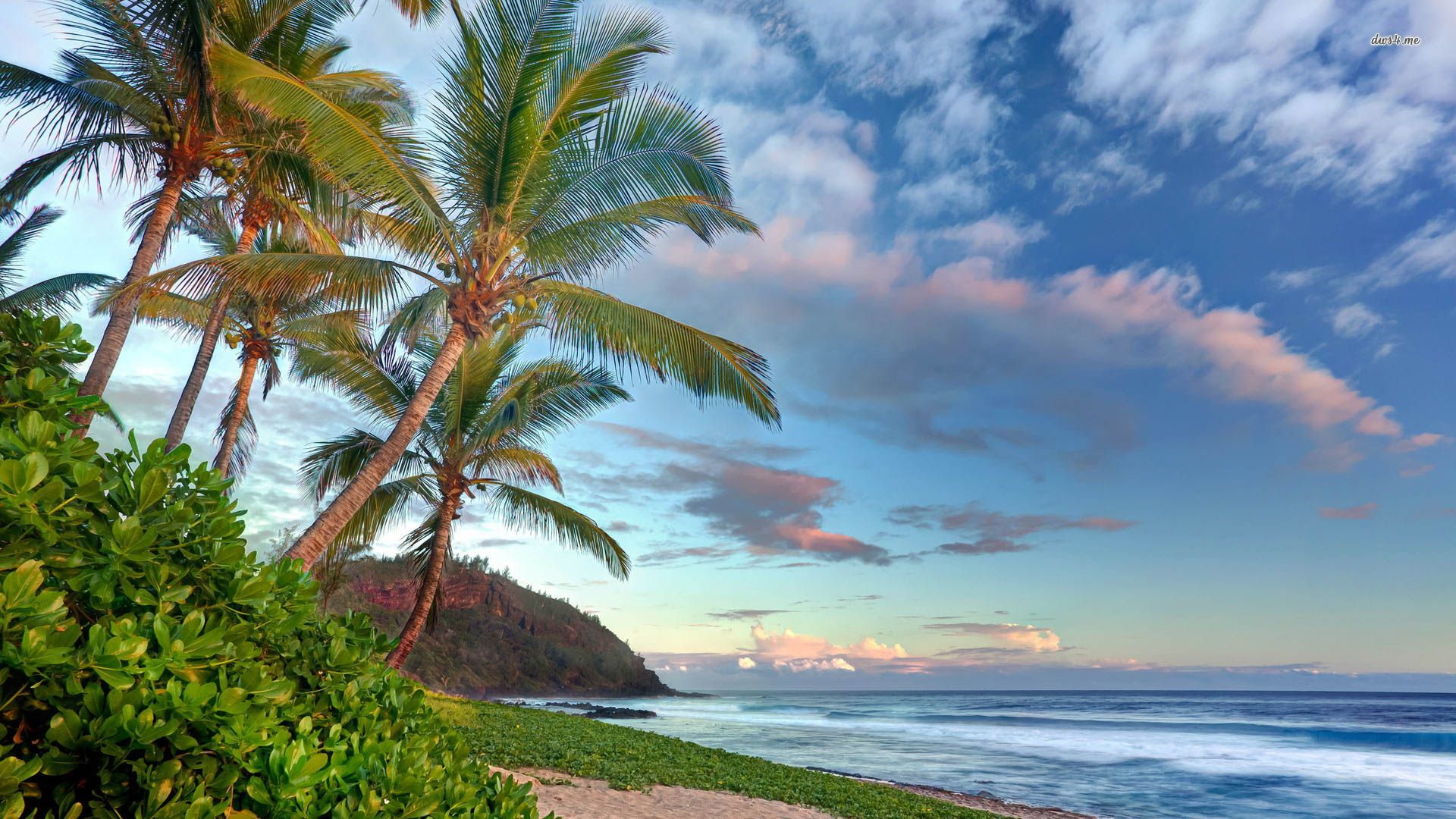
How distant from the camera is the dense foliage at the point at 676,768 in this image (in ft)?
30.7

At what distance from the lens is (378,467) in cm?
847

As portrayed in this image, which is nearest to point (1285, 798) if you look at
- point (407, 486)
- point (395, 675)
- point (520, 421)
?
point (520, 421)

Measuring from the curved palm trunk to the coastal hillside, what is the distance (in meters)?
28.8

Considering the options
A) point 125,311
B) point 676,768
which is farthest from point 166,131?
point 676,768

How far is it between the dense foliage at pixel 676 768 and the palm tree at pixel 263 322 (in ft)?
21.3

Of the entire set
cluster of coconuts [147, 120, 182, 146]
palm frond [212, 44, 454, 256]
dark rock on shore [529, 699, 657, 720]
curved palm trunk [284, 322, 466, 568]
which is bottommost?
dark rock on shore [529, 699, 657, 720]

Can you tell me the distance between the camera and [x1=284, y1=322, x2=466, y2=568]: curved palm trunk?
8.05 m

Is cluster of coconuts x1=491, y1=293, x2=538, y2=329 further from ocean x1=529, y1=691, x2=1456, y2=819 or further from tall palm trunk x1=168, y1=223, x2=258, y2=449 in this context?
ocean x1=529, y1=691, x2=1456, y2=819

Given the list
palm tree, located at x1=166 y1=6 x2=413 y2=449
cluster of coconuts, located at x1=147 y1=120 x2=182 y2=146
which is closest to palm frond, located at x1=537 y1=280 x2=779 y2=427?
palm tree, located at x1=166 y1=6 x2=413 y2=449

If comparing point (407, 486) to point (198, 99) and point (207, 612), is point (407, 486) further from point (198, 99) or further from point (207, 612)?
point (207, 612)

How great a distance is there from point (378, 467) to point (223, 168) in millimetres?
5738

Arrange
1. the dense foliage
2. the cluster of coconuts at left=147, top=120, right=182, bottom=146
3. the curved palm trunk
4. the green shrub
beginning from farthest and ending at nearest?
the cluster of coconuts at left=147, top=120, right=182, bottom=146
the dense foliage
the curved palm trunk
the green shrub

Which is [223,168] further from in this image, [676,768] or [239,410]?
[676,768]

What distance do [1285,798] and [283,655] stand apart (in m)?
21.4
